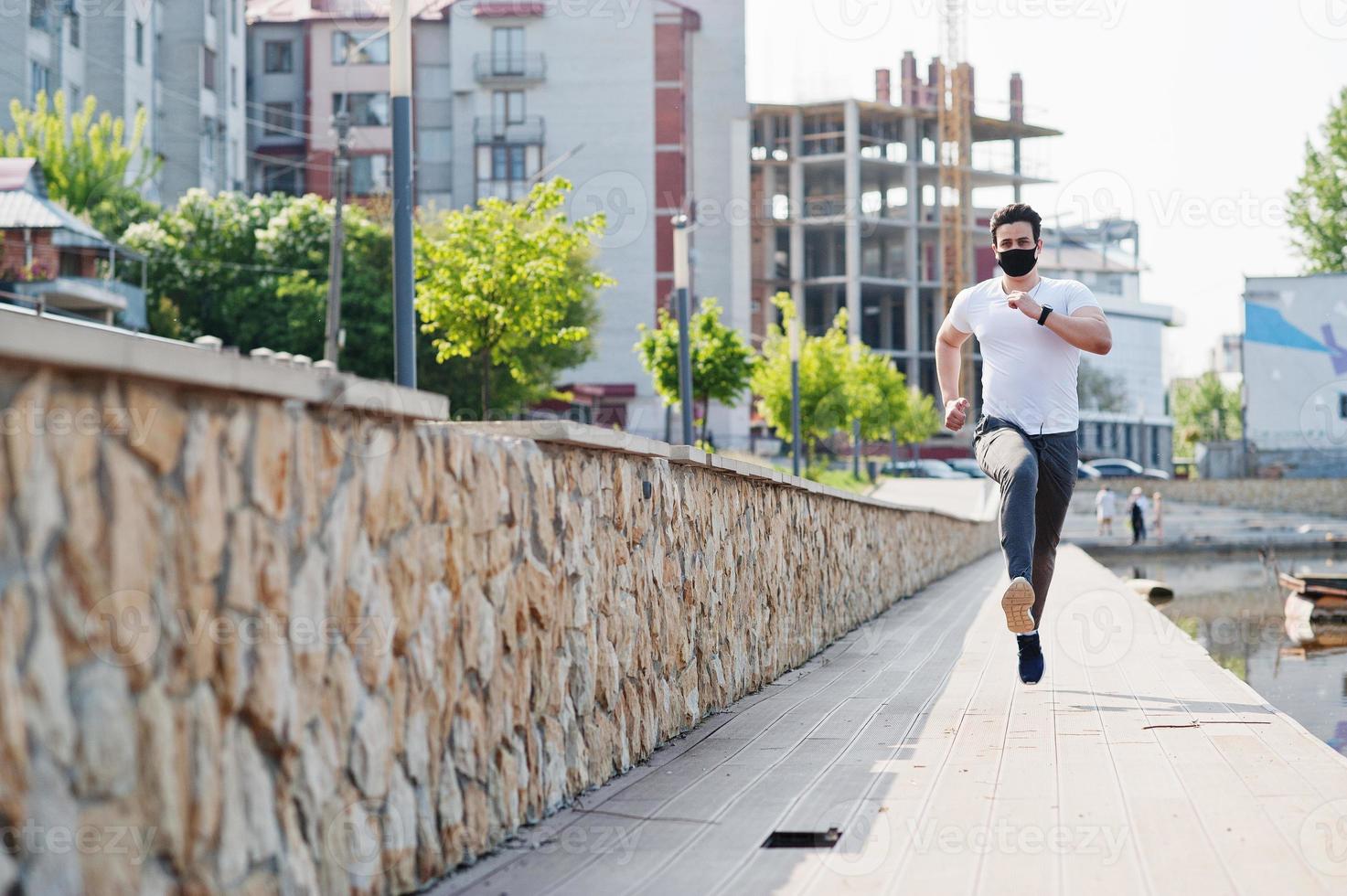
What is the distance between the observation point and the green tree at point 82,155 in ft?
133

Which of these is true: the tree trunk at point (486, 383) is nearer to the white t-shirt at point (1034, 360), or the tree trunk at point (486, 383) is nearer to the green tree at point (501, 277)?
the green tree at point (501, 277)

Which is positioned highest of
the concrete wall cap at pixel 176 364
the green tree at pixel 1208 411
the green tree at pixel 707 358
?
the green tree at pixel 1208 411

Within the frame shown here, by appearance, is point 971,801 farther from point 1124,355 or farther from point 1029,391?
point 1124,355

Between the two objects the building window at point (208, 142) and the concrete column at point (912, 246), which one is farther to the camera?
the concrete column at point (912, 246)

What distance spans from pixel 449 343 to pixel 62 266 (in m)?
14.8

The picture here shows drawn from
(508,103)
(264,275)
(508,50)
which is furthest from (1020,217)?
(508,50)

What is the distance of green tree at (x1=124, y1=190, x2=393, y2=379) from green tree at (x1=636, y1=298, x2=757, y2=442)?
11421 mm

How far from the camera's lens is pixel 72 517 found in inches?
84.5

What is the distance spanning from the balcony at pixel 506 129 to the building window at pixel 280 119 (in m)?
8.56

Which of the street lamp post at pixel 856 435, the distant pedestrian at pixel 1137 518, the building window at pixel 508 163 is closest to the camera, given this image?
the distant pedestrian at pixel 1137 518

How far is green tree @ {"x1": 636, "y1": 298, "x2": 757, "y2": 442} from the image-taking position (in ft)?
101

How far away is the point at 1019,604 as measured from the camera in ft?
19.1

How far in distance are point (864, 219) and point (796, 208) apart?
15.5 feet

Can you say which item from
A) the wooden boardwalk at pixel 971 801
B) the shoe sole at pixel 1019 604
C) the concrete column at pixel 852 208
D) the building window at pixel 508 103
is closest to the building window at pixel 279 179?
the building window at pixel 508 103
